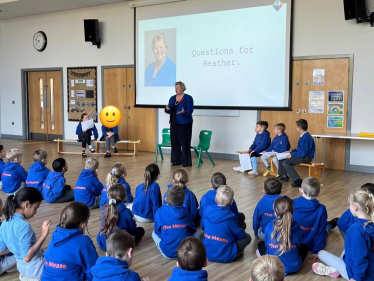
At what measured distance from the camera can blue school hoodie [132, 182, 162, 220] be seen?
413cm

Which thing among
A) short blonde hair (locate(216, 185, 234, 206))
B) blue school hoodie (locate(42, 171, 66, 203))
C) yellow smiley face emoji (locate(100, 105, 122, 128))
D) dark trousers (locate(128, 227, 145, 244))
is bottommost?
dark trousers (locate(128, 227, 145, 244))

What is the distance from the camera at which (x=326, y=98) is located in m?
7.64

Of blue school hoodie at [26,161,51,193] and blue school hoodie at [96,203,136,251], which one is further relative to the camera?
blue school hoodie at [26,161,51,193]

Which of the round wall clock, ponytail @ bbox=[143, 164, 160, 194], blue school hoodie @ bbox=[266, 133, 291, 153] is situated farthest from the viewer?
the round wall clock

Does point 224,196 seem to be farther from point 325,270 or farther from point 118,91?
→ point 118,91

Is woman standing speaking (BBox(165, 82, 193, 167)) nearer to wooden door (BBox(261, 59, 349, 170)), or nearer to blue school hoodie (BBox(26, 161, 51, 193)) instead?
wooden door (BBox(261, 59, 349, 170))

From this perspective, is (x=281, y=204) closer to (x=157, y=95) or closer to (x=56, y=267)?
(x=56, y=267)

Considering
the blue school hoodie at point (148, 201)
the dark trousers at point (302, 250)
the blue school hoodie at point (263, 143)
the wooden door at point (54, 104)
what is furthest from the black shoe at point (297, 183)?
the wooden door at point (54, 104)

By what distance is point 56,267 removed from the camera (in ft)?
8.12

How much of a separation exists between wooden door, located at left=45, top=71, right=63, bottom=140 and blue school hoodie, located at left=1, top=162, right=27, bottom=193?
663 centimetres

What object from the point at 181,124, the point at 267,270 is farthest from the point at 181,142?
the point at 267,270

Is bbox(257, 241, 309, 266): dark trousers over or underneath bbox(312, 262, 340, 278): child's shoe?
over

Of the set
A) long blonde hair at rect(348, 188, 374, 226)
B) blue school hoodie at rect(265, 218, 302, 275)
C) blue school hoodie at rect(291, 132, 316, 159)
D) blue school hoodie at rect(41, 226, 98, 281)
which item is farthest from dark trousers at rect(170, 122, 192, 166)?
blue school hoodie at rect(41, 226, 98, 281)

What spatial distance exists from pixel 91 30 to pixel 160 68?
7.35ft
